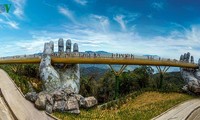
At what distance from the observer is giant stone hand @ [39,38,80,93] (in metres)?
26.4

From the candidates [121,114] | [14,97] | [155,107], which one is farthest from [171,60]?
[14,97]

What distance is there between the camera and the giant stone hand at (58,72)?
26373 mm

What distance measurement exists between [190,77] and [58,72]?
2264cm

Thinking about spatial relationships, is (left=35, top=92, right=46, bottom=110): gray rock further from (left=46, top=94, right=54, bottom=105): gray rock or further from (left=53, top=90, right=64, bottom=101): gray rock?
(left=53, top=90, right=64, bottom=101): gray rock

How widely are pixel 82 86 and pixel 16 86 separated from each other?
66.6ft

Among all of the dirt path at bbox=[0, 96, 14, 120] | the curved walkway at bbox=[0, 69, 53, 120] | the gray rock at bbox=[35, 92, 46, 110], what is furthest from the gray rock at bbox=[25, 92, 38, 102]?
the dirt path at bbox=[0, 96, 14, 120]

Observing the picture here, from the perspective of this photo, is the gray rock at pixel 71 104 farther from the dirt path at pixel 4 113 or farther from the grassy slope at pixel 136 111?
the dirt path at pixel 4 113

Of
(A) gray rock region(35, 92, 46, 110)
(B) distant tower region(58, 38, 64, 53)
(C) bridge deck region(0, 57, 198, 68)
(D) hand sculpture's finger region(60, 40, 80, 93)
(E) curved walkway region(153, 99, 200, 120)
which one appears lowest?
(E) curved walkway region(153, 99, 200, 120)

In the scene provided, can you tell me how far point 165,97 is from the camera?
36.7 meters

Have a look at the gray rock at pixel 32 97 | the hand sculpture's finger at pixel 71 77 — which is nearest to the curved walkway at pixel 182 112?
the hand sculpture's finger at pixel 71 77

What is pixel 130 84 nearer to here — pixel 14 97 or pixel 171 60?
pixel 171 60

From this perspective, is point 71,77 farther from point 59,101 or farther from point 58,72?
point 59,101

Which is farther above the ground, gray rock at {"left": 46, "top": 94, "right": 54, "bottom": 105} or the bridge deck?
the bridge deck

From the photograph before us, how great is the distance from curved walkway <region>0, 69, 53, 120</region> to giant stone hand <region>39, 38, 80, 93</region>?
2.84 m
